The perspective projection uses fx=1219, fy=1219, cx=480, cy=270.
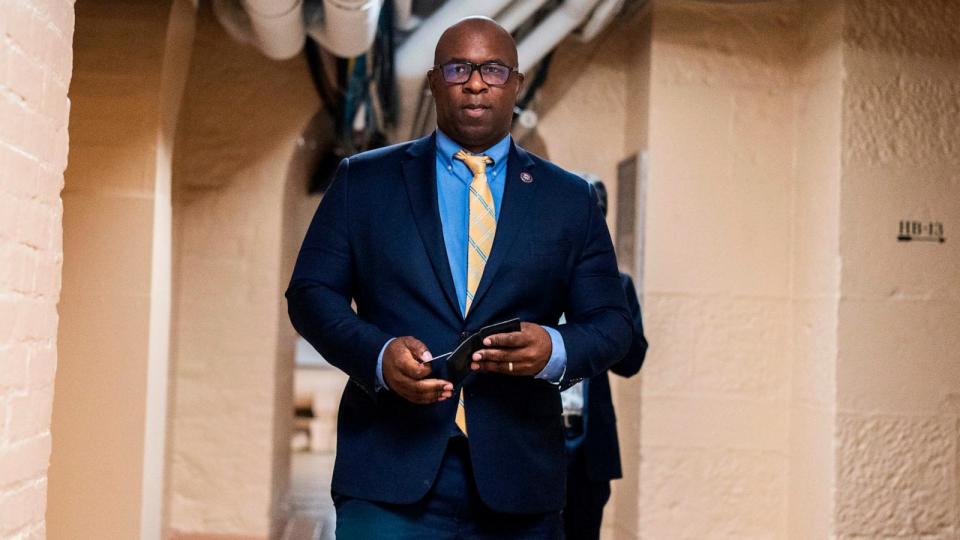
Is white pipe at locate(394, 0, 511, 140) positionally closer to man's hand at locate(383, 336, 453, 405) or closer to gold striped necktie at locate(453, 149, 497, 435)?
gold striped necktie at locate(453, 149, 497, 435)

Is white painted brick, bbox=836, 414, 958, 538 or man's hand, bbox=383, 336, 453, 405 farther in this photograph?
white painted brick, bbox=836, 414, 958, 538

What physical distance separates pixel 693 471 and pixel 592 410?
1414mm

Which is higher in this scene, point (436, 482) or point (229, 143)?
point (229, 143)

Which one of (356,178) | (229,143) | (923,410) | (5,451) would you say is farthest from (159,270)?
(923,410)

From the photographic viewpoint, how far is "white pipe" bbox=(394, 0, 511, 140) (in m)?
4.12

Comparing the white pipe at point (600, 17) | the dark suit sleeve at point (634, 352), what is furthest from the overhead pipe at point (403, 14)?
the dark suit sleeve at point (634, 352)

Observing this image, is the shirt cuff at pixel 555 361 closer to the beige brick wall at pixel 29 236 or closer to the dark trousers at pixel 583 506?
the beige brick wall at pixel 29 236

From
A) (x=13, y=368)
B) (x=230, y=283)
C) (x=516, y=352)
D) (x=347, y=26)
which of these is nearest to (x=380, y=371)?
(x=516, y=352)

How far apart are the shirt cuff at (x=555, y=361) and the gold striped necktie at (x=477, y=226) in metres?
0.13

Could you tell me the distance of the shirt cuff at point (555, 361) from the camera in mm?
1755

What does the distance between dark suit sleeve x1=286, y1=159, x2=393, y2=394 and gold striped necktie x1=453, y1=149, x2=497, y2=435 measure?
153 millimetres

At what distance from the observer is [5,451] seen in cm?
201

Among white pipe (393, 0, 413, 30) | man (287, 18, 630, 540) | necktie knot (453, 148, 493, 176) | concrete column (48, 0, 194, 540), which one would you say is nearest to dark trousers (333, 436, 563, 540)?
man (287, 18, 630, 540)

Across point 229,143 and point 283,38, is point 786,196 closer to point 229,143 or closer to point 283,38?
point 283,38
